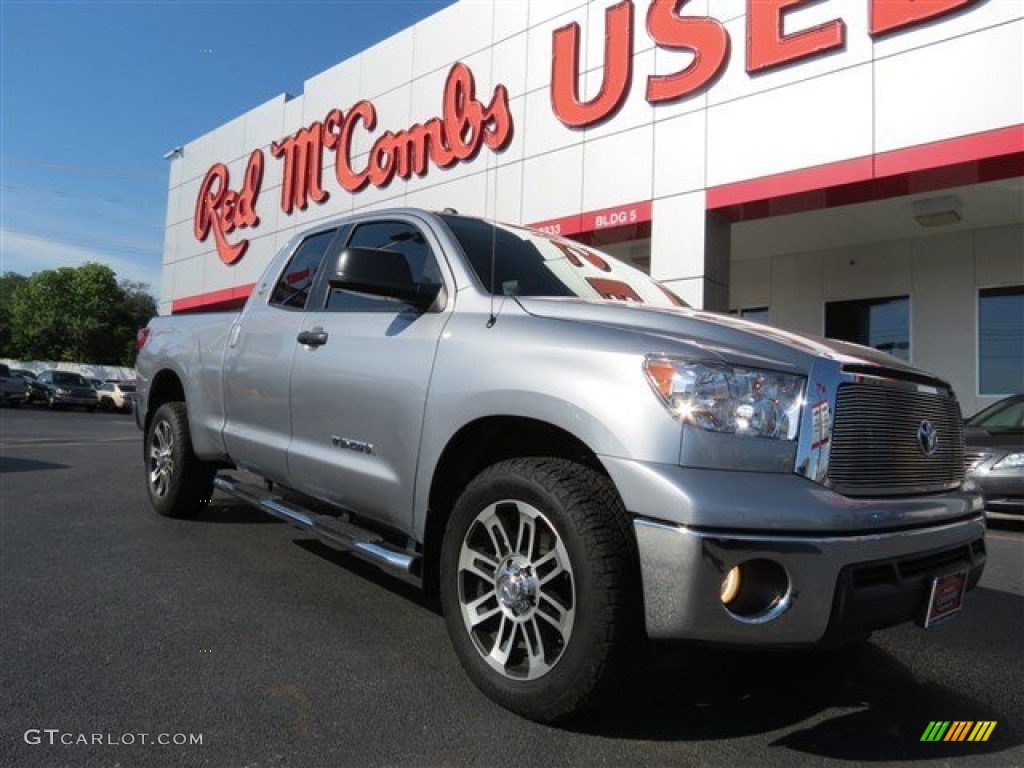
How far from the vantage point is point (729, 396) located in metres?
2.30

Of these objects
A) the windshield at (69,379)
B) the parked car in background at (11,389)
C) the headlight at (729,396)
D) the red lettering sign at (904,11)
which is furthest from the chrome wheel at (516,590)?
the windshield at (69,379)

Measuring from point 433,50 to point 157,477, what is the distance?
12497 millimetres

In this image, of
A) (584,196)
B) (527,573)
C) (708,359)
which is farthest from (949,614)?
(584,196)

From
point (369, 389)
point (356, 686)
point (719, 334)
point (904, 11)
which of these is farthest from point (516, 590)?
point (904, 11)

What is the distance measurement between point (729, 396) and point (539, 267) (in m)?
1.44

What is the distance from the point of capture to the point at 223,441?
464 cm

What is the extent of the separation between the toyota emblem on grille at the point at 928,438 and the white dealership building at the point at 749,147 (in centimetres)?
477

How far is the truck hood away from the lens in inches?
95.1

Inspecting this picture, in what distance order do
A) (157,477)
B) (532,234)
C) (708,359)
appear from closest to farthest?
(708,359) → (532,234) → (157,477)

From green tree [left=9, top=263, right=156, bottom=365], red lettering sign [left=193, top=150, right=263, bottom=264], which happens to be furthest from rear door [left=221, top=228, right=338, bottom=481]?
green tree [left=9, top=263, right=156, bottom=365]

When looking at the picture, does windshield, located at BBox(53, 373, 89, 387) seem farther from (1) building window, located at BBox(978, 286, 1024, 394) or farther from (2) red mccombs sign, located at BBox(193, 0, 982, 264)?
(1) building window, located at BBox(978, 286, 1024, 394)

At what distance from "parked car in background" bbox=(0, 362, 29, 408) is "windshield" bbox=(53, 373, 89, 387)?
1.31 metres

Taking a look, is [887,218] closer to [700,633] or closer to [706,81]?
[706,81]

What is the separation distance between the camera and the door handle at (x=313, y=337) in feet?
12.3
